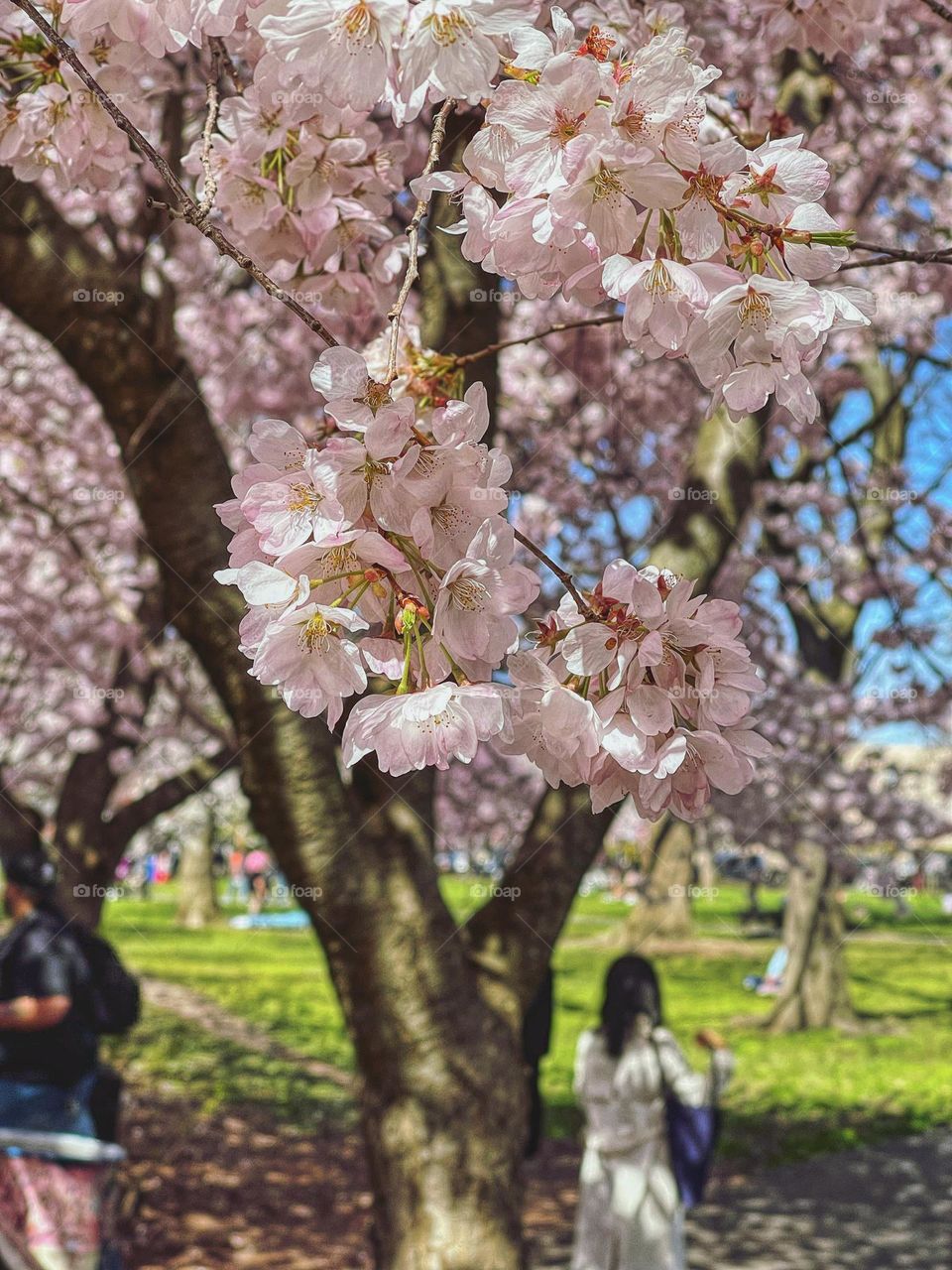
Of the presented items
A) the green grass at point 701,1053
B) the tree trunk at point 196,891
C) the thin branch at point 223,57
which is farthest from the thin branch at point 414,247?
the tree trunk at point 196,891

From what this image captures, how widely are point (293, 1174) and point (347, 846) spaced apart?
5914 mm

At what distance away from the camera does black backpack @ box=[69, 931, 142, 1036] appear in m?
4.94

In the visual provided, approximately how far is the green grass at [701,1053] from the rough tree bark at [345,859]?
269 inches

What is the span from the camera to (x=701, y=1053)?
48.0ft

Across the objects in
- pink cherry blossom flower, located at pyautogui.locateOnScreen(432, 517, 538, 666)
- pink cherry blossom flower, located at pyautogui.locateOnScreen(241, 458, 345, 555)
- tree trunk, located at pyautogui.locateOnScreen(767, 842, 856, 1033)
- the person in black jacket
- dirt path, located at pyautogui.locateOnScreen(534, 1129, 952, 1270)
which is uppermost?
pink cherry blossom flower, located at pyautogui.locateOnScreen(241, 458, 345, 555)

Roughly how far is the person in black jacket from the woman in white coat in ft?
6.63

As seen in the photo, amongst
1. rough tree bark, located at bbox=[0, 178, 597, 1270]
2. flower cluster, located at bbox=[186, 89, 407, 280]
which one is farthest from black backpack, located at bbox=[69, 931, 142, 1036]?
flower cluster, located at bbox=[186, 89, 407, 280]

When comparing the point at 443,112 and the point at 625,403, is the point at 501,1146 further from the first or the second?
the point at 625,403

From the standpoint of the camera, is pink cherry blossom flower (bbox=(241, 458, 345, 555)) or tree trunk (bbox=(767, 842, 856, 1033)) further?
tree trunk (bbox=(767, 842, 856, 1033))

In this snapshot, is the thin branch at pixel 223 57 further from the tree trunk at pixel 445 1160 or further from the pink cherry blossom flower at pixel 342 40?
the tree trunk at pixel 445 1160

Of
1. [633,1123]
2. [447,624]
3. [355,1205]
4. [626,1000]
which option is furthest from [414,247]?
[355,1205]

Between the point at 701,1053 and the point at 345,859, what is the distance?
40.0 feet

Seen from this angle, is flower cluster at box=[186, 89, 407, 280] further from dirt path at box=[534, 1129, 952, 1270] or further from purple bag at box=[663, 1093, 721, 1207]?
dirt path at box=[534, 1129, 952, 1270]

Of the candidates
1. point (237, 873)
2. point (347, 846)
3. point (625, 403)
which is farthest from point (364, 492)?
point (237, 873)
